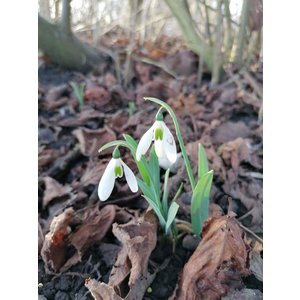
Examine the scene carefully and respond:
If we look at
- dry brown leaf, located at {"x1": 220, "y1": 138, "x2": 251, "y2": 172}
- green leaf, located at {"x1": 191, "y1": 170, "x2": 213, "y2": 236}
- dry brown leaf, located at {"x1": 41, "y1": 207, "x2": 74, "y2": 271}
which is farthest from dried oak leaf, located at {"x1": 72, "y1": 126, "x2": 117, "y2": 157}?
green leaf, located at {"x1": 191, "y1": 170, "x2": 213, "y2": 236}

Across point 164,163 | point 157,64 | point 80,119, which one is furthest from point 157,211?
point 157,64

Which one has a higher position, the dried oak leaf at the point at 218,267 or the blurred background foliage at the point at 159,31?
the blurred background foliage at the point at 159,31

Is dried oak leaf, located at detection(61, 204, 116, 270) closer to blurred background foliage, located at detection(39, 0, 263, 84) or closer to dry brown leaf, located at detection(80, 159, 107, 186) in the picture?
dry brown leaf, located at detection(80, 159, 107, 186)

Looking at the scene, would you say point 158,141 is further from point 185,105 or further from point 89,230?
point 185,105

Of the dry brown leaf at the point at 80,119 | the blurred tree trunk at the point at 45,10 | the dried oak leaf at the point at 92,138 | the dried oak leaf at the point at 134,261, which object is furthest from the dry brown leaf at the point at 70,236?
the blurred tree trunk at the point at 45,10

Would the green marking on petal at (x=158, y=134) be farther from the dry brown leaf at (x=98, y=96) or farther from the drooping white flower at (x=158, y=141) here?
the dry brown leaf at (x=98, y=96)
